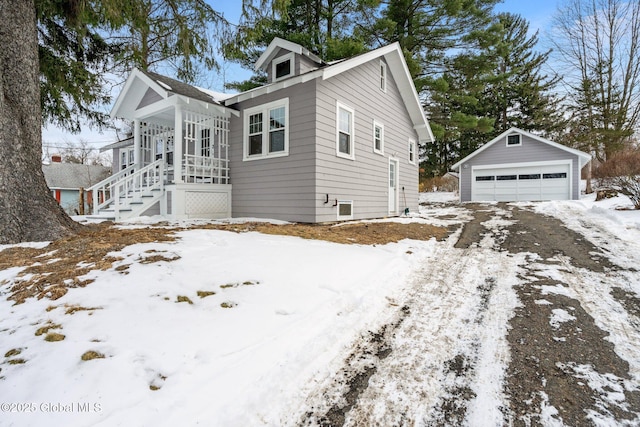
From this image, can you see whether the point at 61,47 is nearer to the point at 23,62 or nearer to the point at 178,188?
the point at 23,62

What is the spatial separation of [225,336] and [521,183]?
20630 mm

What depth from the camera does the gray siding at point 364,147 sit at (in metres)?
7.92

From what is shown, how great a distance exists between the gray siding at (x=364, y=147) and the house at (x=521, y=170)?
334 inches

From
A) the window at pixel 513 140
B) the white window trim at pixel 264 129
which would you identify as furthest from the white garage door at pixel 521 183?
the white window trim at pixel 264 129

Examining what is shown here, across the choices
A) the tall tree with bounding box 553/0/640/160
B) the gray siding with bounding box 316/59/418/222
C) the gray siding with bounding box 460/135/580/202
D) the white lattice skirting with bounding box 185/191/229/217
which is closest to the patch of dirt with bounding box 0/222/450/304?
the gray siding with bounding box 316/59/418/222

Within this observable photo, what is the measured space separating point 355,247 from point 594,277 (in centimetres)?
324

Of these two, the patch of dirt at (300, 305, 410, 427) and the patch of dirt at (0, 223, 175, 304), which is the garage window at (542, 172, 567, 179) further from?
the patch of dirt at (0, 223, 175, 304)

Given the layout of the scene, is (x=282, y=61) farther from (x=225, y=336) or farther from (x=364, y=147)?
(x=225, y=336)

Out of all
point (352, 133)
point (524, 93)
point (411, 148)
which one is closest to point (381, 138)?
point (352, 133)

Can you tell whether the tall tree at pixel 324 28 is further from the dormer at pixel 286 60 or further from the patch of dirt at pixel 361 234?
the patch of dirt at pixel 361 234

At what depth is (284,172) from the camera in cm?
820

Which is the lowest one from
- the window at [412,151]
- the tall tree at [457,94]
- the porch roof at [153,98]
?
the window at [412,151]

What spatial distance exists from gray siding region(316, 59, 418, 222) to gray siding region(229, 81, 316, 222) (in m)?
0.27

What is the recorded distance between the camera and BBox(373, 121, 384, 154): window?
1052 centimetres
